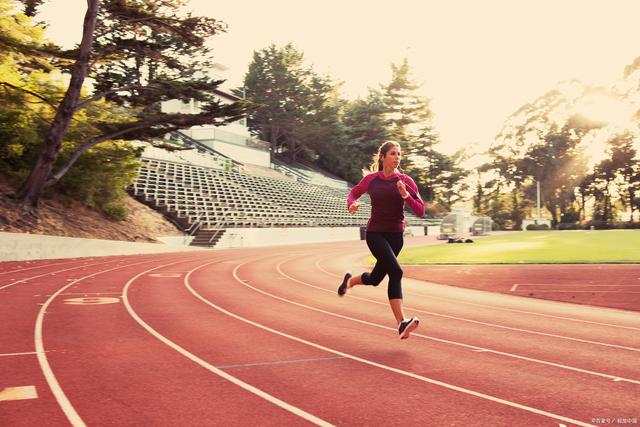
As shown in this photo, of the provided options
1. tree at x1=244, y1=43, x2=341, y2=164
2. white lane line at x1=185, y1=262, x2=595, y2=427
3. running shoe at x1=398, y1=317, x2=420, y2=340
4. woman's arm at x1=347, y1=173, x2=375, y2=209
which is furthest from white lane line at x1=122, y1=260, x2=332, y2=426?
tree at x1=244, y1=43, x2=341, y2=164

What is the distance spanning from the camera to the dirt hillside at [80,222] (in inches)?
912

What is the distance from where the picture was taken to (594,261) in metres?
16.3

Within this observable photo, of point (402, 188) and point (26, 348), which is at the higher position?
point (402, 188)

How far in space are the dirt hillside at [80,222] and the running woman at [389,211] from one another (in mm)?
19905

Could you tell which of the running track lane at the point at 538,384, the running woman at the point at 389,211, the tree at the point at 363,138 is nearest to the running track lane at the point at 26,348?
the running track lane at the point at 538,384

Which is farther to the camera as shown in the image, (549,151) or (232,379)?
(549,151)

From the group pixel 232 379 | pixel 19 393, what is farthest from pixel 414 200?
pixel 19 393

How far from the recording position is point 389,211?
6480 millimetres

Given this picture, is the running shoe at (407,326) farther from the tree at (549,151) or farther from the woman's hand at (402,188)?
the tree at (549,151)

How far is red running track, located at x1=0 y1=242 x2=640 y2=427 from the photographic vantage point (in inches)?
165

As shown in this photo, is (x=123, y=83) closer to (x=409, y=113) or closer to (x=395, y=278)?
(x=395, y=278)

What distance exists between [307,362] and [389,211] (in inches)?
75.5

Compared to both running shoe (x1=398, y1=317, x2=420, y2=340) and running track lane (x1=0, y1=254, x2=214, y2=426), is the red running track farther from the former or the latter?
running shoe (x1=398, y1=317, x2=420, y2=340)

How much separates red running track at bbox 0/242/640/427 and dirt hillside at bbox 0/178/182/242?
44.7ft
